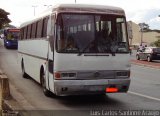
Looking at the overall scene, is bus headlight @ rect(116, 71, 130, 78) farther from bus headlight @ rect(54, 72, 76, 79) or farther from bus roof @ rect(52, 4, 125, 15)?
bus roof @ rect(52, 4, 125, 15)

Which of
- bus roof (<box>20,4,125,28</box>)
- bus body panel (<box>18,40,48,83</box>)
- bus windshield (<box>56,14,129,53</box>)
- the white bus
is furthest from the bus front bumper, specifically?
bus roof (<box>20,4,125,28</box>)

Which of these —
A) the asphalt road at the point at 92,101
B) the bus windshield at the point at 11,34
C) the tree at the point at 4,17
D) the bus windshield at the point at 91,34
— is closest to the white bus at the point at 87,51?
the bus windshield at the point at 91,34

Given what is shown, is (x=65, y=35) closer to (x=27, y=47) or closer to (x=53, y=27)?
(x=53, y=27)

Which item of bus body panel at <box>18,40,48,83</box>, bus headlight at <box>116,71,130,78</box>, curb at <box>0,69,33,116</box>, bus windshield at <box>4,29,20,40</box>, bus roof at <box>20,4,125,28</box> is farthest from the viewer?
bus windshield at <box>4,29,20,40</box>

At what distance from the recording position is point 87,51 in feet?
37.6

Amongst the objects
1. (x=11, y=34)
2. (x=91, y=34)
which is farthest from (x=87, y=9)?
(x=11, y=34)

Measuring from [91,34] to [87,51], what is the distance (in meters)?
0.52

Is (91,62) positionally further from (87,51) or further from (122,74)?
(122,74)

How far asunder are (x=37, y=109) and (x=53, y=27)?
2437 mm

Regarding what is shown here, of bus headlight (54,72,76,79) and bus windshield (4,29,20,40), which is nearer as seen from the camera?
bus headlight (54,72,76,79)

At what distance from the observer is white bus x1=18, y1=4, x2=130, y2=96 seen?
11203mm

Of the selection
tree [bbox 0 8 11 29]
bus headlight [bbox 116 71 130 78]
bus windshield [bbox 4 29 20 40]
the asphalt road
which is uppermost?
tree [bbox 0 8 11 29]

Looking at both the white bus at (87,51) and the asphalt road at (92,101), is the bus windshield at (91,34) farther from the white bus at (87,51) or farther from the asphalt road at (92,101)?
the asphalt road at (92,101)

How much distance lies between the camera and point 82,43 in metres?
11.5
